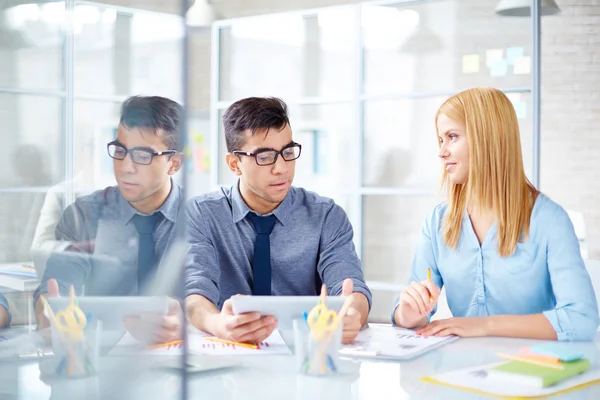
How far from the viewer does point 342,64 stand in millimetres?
4762

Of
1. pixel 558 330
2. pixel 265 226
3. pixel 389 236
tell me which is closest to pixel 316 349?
pixel 558 330

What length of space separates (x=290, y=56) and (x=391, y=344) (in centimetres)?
407

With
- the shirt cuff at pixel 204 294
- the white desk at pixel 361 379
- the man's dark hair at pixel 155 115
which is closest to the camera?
the man's dark hair at pixel 155 115

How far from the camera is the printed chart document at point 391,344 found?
1257 millimetres

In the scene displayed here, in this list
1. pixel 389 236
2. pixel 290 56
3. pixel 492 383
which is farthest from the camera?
pixel 290 56

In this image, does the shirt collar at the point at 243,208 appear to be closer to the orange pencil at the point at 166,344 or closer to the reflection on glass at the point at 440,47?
the orange pencil at the point at 166,344

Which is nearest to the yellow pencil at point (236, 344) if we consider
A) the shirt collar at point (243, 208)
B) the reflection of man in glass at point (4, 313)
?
the shirt collar at point (243, 208)

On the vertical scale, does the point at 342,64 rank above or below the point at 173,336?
above

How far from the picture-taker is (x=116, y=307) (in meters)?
0.34

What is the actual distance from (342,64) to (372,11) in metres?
0.43

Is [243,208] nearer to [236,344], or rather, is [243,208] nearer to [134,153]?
[236,344]

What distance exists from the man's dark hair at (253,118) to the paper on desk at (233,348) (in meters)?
0.64

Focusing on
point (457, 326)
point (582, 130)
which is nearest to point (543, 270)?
point (457, 326)

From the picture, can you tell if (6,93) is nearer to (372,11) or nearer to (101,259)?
(101,259)
